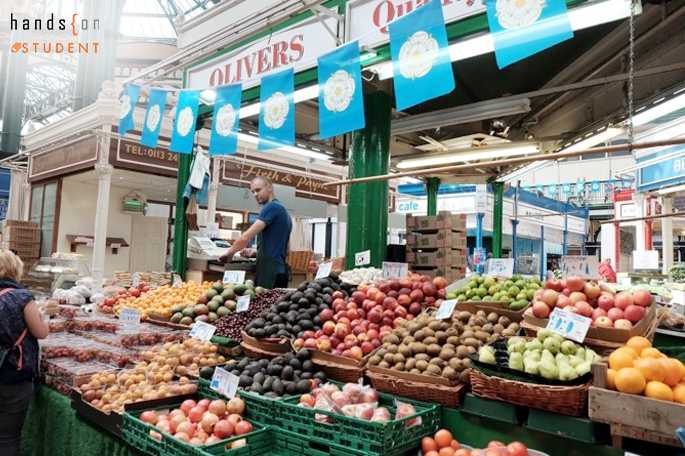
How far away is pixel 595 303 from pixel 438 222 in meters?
4.33

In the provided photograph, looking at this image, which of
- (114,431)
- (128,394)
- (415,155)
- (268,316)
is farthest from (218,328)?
(415,155)

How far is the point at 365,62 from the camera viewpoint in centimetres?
476

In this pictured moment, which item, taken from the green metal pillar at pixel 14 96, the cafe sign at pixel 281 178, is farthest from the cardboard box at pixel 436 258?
the green metal pillar at pixel 14 96

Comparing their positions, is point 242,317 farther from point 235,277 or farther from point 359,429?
point 359,429

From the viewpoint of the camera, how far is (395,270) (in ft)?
14.1

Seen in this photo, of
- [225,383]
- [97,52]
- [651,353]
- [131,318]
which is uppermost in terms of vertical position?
[97,52]

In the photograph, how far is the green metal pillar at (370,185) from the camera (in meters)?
5.79

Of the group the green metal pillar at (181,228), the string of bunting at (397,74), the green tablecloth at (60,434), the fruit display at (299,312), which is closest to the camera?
the green tablecloth at (60,434)

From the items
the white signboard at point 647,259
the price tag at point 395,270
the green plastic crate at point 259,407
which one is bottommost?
the green plastic crate at point 259,407

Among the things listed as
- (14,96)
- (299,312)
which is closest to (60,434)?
(299,312)

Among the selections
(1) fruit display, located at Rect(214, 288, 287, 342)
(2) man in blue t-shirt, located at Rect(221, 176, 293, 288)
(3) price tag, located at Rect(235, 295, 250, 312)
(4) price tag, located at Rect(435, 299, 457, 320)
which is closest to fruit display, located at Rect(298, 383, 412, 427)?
(4) price tag, located at Rect(435, 299, 457, 320)

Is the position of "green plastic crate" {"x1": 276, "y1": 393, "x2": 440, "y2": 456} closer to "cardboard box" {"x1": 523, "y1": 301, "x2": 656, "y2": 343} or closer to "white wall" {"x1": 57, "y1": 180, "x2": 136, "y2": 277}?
"cardboard box" {"x1": 523, "y1": 301, "x2": 656, "y2": 343}

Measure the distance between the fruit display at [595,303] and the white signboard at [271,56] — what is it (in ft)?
11.3

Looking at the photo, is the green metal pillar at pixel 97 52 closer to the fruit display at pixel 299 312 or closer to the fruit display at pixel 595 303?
the fruit display at pixel 299 312
